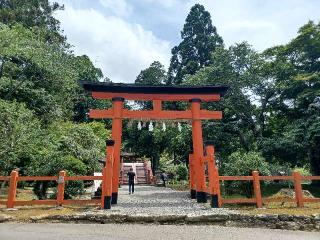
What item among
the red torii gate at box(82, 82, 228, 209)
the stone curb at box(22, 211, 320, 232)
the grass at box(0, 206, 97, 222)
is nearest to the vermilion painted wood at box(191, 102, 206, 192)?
the red torii gate at box(82, 82, 228, 209)

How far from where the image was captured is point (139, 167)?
32.9 meters

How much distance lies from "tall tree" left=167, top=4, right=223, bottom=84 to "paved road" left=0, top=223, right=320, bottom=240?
1042 inches

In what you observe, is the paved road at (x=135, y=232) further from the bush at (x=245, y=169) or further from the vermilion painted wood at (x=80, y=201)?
the bush at (x=245, y=169)

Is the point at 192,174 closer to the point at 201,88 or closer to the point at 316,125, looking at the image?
the point at 201,88

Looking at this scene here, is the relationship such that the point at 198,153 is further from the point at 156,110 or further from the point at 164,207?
the point at 164,207

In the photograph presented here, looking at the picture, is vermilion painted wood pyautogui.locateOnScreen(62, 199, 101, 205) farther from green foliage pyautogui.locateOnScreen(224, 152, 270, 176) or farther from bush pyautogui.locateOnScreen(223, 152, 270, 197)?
green foliage pyautogui.locateOnScreen(224, 152, 270, 176)

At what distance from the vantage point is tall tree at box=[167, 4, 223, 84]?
3391cm

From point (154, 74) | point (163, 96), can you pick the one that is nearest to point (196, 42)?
point (154, 74)

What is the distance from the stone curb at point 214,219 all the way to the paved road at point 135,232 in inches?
16.0

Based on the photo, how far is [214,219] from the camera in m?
9.38

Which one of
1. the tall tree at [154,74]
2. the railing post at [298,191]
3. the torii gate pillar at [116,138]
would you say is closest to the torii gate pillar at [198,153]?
the torii gate pillar at [116,138]

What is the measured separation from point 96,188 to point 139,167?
1715 centimetres

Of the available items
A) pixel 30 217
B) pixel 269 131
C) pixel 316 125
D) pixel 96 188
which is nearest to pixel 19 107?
pixel 96 188

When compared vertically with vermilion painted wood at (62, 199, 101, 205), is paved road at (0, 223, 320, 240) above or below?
below
